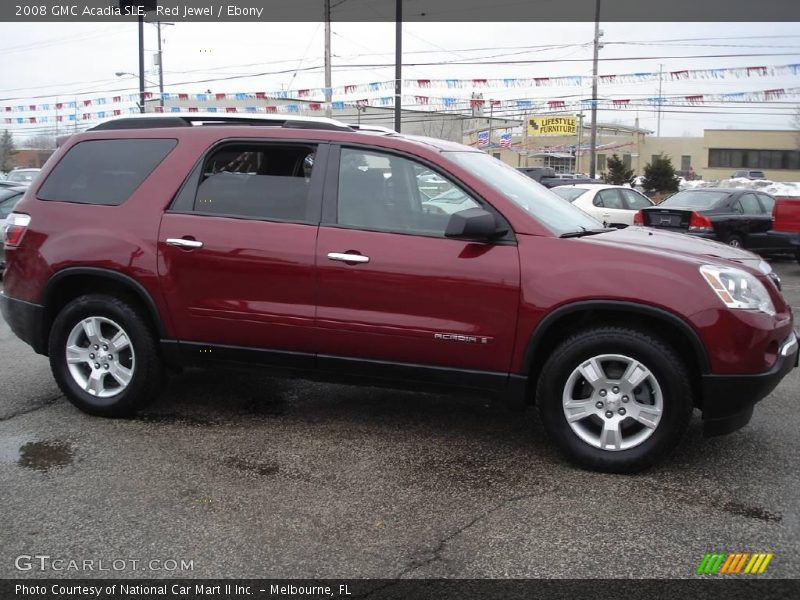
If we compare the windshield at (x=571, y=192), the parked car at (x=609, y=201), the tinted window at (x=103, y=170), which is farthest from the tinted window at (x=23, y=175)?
the tinted window at (x=103, y=170)

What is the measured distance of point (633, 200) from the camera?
15.6m

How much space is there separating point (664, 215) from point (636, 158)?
63552 mm

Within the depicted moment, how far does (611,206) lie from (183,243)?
1221 centimetres

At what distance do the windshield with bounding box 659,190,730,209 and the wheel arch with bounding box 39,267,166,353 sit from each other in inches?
453

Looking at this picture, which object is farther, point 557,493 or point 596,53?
point 596,53

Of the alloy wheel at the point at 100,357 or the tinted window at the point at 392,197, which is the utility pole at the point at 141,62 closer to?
the alloy wheel at the point at 100,357

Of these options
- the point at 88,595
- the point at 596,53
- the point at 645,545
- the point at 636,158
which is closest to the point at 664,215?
the point at 645,545

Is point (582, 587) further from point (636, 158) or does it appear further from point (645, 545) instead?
point (636, 158)

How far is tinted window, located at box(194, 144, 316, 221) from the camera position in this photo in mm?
→ 4602

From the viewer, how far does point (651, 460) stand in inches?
157

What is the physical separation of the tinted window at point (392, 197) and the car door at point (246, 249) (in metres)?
0.18

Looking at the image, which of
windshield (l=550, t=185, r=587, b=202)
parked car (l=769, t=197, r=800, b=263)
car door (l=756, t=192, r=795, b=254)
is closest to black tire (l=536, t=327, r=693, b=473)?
parked car (l=769, t=197, r=800, b=263)

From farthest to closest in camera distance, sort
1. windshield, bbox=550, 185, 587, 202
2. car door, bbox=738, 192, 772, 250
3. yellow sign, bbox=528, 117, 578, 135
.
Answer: yellow sign, bbox=528, 117, 578, 135 → windshield, bbox=550, 185, 587, 202 → car door, bbox=738, 192, 772, 250

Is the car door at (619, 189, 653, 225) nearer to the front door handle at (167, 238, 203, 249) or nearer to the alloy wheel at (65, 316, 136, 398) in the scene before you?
the front door handle at (167, 238, 203, 249)
